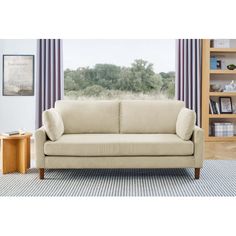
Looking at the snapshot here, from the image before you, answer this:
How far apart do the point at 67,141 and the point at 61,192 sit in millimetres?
629

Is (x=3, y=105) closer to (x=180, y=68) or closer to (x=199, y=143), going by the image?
(x=180, y=68)

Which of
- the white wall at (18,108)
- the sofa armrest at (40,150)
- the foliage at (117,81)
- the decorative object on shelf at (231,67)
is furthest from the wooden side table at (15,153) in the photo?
the decorative object on shelf at (231,67)

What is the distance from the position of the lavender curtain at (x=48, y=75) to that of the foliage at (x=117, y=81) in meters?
0.21

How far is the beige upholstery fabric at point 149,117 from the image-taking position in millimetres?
4371

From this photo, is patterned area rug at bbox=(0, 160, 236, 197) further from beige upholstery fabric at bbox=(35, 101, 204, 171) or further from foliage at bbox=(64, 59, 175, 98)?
foliage at bbox=(64, 59, 175, 98)

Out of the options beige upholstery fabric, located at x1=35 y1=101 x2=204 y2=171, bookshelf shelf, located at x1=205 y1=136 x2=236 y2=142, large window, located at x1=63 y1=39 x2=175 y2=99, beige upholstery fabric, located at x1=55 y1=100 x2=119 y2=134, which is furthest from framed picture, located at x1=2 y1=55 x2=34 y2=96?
bookshelf shelf, located at x1=205 y1=136 x2=236 y2=142

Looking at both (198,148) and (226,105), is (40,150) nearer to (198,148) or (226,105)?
(198,148)

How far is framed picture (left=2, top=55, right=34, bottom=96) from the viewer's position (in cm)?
658

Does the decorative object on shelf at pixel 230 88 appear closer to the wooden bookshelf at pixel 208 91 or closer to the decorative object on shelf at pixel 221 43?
the wooden bookshelf at pixel 208 91

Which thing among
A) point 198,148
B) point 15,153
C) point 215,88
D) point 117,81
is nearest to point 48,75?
point 117,81

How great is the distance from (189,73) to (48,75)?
2.53 meters

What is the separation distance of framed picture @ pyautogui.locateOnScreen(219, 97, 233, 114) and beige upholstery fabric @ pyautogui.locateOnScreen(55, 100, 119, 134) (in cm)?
295

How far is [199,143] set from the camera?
3.76m

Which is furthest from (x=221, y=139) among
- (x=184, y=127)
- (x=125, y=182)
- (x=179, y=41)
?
(x=125, y=182)
